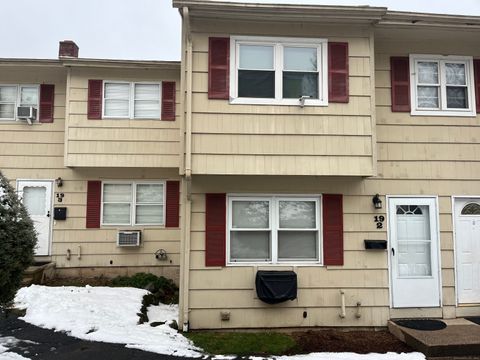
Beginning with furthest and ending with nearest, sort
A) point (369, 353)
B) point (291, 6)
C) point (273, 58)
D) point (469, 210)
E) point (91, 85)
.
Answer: point (91, 85)
point (469, 210)
point (273, 58)
point (291, 6)
point (369, 353)

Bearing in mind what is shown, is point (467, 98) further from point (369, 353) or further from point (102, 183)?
point (102, 183)

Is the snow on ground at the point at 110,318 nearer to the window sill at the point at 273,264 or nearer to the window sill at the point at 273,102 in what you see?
the window sill at the point at 273,264

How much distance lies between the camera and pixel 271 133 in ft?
19.6

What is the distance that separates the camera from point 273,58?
6164 mm

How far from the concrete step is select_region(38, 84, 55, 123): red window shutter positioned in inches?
351

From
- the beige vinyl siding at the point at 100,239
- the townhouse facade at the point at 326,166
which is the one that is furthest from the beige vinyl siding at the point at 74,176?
the townhouse facade at the point at 326,166

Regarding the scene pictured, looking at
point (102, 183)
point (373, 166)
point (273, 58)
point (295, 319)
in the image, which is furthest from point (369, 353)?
point (102, 183)

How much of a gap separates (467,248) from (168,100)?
280 inches

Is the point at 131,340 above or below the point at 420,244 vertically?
below

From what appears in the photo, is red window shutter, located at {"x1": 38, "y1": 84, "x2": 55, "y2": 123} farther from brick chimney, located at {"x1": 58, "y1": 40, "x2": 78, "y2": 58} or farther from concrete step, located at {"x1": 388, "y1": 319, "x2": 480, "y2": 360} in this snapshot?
concrete step, located at {"x1": 388, "y1": 319, "x2": 480, "y2": 360}

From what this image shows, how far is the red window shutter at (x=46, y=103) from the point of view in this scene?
9.48 metres

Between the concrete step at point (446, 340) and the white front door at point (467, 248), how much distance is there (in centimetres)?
71

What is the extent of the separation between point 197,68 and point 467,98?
474 centimetres

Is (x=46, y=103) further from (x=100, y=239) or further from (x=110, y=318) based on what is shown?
(x=110, y=318)
